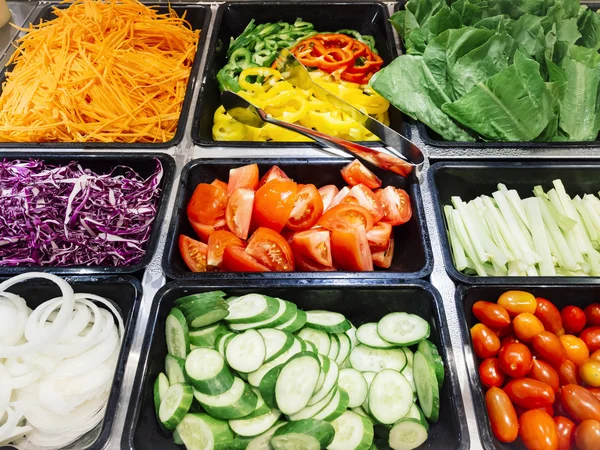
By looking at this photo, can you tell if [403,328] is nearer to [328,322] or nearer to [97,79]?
[328,322]

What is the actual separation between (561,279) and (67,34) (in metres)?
2.94

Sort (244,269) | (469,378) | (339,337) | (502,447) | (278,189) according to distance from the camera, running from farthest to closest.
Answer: (278,189) → (244,269) → (339,337) → (469,378) → (502,447)

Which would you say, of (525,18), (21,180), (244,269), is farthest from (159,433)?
(525,18)

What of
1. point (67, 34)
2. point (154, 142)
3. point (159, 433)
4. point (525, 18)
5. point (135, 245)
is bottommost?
point (159, 433)

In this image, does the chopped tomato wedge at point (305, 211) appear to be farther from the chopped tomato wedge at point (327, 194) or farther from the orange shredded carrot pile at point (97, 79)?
the orange shredded carrot pile at point (97, 79)

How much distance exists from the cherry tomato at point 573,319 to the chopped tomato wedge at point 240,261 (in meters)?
1.21

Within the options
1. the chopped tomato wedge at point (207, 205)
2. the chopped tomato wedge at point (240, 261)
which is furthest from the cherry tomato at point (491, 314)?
the chopped tomato wedge at point (207, 205)

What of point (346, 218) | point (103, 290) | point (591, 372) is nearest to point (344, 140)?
point (346, 218)

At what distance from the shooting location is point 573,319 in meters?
1.83

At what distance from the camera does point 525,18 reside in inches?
102

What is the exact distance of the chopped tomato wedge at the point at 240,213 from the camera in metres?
2.13

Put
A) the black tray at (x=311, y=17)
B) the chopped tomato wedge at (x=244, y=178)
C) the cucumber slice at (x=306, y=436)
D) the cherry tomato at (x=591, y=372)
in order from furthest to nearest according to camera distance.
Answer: the black tray at (x=311, y=17), the chopped tomato wedge at (x=244, y=178), the cherry tomato at (x=591, y=372), the cucumber slice at (x=306, y=436)

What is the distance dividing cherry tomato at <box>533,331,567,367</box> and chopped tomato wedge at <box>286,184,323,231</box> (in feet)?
3.34

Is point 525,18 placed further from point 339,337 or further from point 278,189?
→ point 339,337
